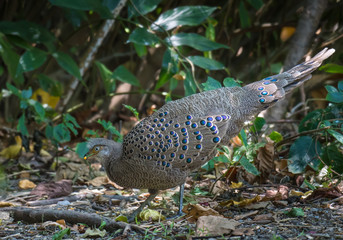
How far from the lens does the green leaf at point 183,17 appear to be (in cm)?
496

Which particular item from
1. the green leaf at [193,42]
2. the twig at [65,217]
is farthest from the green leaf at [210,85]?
the twig at [65,217]

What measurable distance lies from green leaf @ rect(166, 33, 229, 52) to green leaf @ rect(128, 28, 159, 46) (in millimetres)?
172

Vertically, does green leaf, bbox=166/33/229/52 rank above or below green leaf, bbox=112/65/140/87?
above

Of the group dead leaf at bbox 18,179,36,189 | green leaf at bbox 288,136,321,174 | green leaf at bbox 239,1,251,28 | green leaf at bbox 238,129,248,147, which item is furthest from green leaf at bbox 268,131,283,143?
green leaf at bbox 239,1,251,28

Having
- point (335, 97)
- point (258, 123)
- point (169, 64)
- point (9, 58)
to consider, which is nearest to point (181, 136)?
point (258, 123)

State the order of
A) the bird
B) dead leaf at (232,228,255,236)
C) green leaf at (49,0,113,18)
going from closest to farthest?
dead leaf at (232,228,255,236) < the bird < green leaf at (49,0,113,18)

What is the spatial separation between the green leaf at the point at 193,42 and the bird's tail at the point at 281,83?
134 centimetres

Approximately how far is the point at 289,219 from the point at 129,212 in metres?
1.19

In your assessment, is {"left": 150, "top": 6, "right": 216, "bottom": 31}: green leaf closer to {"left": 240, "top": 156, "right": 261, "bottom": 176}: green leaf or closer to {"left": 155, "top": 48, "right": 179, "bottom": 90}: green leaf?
{"left": 155, "top": 48, "right": 179, "bottom": 90}: green leaf

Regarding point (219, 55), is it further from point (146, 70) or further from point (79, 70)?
point (79, 70)

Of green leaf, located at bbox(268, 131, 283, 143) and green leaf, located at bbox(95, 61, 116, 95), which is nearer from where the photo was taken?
green leaf, located at bbox(268, 131, 283, 143)

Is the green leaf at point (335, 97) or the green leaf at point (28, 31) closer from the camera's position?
the green leaf at point (335, 97)

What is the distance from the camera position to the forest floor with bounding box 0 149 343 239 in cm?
288

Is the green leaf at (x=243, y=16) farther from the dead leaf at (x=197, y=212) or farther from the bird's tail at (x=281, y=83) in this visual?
the dead leaf at (x=197, y=212)
